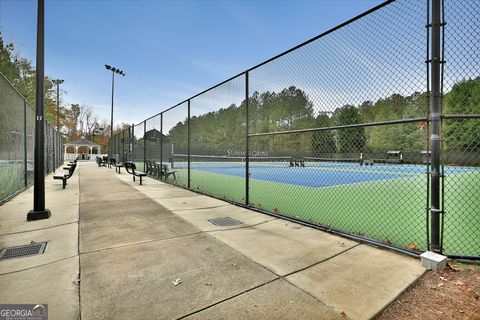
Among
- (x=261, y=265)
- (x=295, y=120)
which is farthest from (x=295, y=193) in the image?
(x=261, y=265)

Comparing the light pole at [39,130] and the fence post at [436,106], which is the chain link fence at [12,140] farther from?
the fence post at [436,106]

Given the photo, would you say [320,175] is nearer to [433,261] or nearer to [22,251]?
[433,261]

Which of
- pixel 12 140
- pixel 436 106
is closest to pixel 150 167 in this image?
pixel 12 140

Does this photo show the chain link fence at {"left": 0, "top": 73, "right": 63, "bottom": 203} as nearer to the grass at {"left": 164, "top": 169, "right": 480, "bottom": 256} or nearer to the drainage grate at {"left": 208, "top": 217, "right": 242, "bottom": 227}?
the drainage grate at {"left": 208, "top": 217, "right": 242, "bottom": 227}

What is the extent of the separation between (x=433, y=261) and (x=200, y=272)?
2556 mm

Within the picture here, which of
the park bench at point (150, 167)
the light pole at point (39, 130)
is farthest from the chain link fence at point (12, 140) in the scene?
the park bench at point (150, 167)

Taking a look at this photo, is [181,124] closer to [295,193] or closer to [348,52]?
[295,193]

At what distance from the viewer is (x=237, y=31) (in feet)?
65.9

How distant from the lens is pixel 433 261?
2768mm

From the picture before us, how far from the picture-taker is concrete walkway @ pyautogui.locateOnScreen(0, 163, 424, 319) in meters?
2.08

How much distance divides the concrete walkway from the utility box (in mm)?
98

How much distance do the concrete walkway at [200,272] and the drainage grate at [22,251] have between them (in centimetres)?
13

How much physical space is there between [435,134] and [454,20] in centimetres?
134

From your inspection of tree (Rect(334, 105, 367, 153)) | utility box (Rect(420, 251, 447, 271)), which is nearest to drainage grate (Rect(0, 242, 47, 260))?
utility box (Rect(420, 251, 447, 271))
